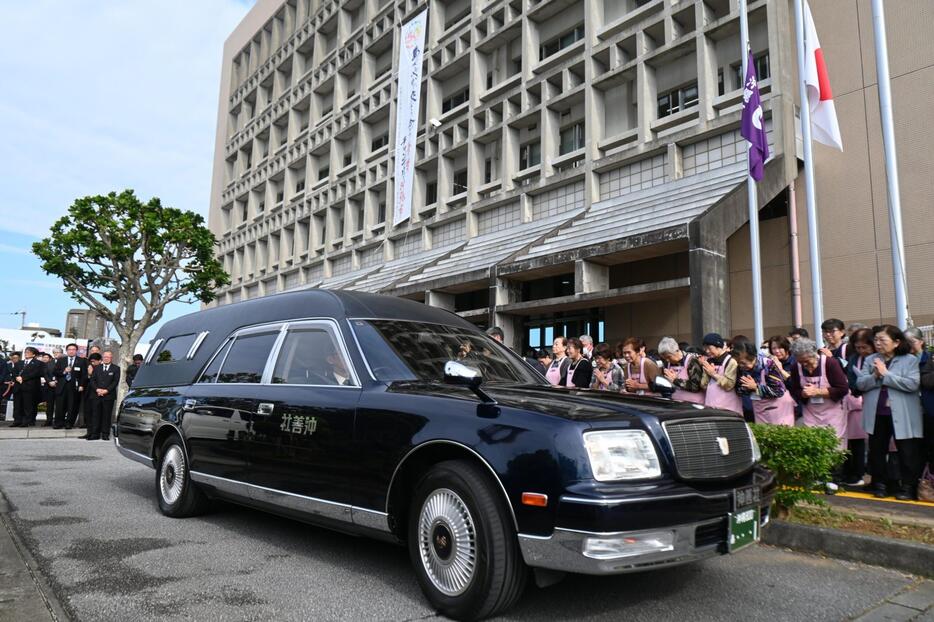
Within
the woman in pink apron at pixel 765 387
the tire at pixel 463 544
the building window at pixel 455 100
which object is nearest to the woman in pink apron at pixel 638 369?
the woman in pink apron at pixel 765 387

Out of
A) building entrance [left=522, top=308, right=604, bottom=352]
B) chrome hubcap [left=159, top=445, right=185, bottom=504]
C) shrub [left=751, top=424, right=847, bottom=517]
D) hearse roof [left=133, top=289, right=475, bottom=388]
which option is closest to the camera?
hearse roof [left=133, top=289, right=475, bottom=388]

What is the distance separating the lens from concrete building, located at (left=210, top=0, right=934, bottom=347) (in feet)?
42.2

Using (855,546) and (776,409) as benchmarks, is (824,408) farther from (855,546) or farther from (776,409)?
(855,546)

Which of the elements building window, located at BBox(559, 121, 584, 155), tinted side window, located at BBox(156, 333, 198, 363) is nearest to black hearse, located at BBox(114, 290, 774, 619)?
tinted side window, located at BBox(156, 333, 198, 363)

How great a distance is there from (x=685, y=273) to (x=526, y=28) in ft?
33.3

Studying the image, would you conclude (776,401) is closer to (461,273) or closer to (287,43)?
(461,273)

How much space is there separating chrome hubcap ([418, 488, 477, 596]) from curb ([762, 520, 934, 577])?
2860 mm

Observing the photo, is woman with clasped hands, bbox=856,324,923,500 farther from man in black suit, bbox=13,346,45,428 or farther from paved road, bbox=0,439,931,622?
man in black suit, bbox=13,346,45,428

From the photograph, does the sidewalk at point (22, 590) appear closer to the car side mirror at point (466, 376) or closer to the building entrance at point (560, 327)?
the car side mirror at point (466, 376)

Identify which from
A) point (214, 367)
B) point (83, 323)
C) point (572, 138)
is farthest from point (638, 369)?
point (83, 323)

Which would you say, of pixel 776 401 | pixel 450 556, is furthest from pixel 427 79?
pixel 450 556

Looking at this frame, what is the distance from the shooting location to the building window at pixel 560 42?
20.2m

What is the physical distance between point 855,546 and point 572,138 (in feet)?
56.6

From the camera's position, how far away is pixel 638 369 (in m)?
8.05
